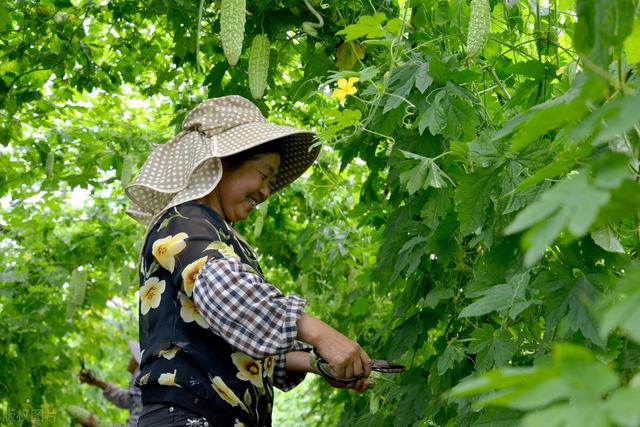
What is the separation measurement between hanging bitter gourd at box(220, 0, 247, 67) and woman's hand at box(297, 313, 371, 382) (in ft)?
3.00

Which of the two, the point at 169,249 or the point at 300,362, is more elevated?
the point at 169,249

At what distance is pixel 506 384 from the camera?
→ 3.16ft

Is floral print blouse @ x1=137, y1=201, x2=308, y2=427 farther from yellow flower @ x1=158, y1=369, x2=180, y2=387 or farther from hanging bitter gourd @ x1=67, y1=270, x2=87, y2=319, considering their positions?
hanging bitter gourd @ x1=67, y1=270, x2=87, y2=319

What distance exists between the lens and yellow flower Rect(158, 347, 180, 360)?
2.77m

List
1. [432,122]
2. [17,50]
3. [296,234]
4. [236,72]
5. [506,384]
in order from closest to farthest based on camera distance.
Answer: [506,384], [432,122], [236,72], [17,50], [296,234]

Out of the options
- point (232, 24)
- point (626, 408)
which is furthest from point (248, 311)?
point (626, 408)

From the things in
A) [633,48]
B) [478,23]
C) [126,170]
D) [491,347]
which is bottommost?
[126,170]

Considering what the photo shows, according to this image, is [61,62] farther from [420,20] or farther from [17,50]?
[420,20]

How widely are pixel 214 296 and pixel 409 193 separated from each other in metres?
0.73

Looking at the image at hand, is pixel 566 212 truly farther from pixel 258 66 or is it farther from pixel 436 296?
pixel 258 66

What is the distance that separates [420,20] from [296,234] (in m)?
3.33

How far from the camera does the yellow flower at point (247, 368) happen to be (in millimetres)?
2799

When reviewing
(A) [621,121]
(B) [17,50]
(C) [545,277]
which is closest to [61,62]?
(B) [17,50]

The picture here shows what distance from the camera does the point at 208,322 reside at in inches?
102
